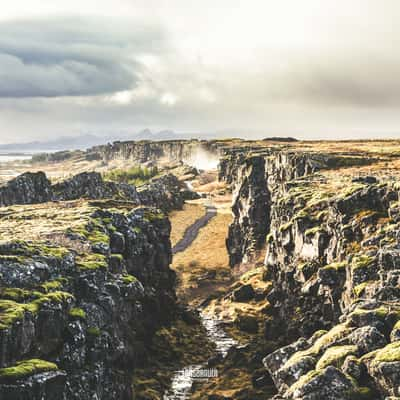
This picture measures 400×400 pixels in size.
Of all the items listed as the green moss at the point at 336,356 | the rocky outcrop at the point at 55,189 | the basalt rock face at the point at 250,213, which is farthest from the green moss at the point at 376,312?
the basalt rock face at the point at 250,213

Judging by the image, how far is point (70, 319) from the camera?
171 feet

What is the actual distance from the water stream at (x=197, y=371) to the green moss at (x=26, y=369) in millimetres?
27980

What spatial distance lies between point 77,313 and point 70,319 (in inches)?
56.3

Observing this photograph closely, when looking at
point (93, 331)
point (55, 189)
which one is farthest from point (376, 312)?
point (55, 189)

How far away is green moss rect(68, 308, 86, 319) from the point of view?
52.8 metres

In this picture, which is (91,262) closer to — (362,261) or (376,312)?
(362,261)

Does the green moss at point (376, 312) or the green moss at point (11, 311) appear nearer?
the green moss at point (11, 311)

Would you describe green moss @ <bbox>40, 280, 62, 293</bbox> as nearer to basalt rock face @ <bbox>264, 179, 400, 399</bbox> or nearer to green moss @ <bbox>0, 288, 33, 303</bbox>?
green moss @ <bbox>0, 288, 33, 303</bbox>

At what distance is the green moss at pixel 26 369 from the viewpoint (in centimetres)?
4000

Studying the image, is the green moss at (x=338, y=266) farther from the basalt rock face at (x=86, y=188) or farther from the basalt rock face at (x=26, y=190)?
the basalt rock face at (x=86, y=188)

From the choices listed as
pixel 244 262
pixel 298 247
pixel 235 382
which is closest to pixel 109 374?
pixel 235 382

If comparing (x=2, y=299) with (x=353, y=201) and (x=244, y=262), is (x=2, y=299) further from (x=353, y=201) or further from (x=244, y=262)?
(x=244, y=262)

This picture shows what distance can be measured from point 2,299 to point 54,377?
9900 mm

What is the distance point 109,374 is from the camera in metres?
55.0
